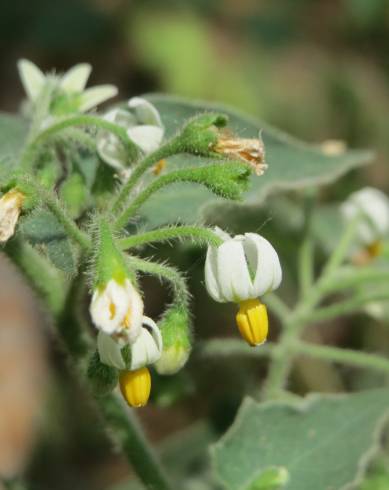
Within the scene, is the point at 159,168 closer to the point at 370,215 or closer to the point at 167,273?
the point at 167,273

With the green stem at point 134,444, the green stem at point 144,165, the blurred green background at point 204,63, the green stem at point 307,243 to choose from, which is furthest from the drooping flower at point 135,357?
the blurred green background at point 204,63

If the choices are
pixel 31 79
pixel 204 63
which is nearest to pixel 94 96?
pixel 31 79

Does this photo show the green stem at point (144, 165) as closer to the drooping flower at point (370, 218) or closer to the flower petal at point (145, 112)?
the flower petal at point (145, 112)

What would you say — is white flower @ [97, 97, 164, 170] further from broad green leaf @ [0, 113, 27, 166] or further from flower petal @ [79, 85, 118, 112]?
broad green leaf @ [0, 113, 27, 166]

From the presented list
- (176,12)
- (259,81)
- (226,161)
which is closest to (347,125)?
(259,81)

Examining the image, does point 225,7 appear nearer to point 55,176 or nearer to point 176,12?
point 176,12

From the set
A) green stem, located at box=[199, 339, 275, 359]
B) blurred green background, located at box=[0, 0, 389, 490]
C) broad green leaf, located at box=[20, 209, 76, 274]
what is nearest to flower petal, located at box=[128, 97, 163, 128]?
broad green leaf, located at box=[20, 209, 76, 274]
